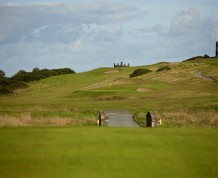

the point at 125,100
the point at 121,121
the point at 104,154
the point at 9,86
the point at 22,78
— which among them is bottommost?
the point at 104,154

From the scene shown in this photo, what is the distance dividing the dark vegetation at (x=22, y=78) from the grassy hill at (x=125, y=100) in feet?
16.6

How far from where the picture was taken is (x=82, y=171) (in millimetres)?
15461

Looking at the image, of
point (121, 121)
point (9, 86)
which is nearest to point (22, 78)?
point (9, 86)

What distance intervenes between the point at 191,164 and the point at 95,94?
62.1 m

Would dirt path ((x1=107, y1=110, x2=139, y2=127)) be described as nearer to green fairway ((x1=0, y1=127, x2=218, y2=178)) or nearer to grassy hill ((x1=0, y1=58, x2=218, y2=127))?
grassy hill ((x1=0, y1=58, x2=218, y2=127))

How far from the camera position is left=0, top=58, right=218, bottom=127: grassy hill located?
4009 centimetres

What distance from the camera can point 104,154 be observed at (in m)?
17.8

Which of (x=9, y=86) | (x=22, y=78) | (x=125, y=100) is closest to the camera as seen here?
(x=125, y=100)

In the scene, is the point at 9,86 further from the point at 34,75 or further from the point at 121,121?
the point at 121,121

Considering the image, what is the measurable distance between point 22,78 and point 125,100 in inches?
3580

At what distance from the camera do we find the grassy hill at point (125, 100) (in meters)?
40.1

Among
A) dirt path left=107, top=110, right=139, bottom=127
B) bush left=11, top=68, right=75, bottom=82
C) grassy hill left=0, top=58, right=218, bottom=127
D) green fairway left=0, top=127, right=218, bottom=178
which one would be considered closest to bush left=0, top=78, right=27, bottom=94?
grassy hill left=0, top=58, right=218, bottom=127

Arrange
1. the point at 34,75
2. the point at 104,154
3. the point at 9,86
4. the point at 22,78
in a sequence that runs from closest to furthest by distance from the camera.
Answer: the point at 104,154, the point at 9,86, the point at 22,78, the point at 34,75

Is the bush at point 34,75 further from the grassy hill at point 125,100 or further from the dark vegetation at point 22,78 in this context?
the grassy hill at point 125,100
